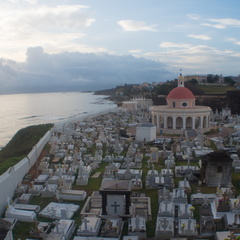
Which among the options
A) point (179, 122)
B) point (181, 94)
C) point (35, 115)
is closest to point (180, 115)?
point (179, 122)

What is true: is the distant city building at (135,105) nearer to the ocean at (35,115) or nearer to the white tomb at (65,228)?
the ocean at (35,115)

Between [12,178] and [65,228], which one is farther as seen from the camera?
[12,178]

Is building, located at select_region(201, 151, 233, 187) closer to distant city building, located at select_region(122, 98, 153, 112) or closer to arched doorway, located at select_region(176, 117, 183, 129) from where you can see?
arched doorway, located at select_region(176, 117, 183, 129)

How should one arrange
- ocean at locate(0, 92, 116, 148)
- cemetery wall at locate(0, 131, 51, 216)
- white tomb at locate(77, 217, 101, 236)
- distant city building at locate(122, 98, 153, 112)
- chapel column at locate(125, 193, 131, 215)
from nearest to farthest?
white tomb at locate(77, 217, 101, 236) → chapel column at locate(125, 193, 131, 215) → cemetery wall at locate(0, 131, 51, 216) → ocean at locate(0, 92, 116, 148) → distant city building at locate(122, 98, 153, 112)

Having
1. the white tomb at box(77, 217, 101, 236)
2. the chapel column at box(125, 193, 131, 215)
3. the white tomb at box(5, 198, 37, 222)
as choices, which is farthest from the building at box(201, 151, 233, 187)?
the white tomb at box(5, 198, 37, 222)

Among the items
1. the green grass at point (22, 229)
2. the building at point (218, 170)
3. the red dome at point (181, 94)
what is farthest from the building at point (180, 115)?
the green grass at point (22, 229)

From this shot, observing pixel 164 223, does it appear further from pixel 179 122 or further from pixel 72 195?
pixel 179 122

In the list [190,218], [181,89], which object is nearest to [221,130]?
[181,89]

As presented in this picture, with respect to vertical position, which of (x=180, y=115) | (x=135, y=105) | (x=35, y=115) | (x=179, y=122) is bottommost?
(x=35, y=115)
